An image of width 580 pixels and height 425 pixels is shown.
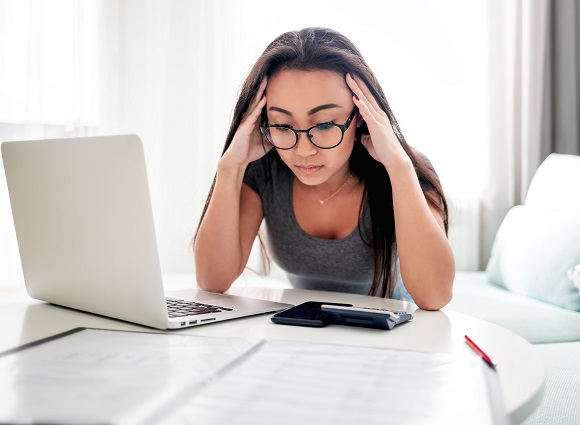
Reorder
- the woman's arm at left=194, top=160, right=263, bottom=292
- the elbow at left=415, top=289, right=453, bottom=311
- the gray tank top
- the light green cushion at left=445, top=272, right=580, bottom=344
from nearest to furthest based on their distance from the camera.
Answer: the elbow at left=415, top=289, right=453, bottom=311 → the woman's arm at left=194, top=160, right=263, bottom=292 → the gray tank top → the light green cushion at left=445, top=272, right=580, bottom=344

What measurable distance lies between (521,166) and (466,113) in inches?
15.1

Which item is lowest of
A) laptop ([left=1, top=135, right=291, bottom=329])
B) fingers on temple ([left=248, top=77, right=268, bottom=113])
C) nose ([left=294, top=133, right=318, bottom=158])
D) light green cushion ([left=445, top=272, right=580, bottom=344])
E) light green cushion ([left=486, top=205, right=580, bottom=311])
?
light green cushion ([left=445, top=272, right=580, bottom=344])

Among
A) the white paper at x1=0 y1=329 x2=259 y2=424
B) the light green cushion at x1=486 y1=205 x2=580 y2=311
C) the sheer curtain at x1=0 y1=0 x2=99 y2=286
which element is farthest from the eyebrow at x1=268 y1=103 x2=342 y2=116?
the sheer curtain at x1=0 y1=0 x2=99 y2=286

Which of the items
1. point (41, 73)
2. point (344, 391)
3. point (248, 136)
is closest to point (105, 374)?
point (344, 391)

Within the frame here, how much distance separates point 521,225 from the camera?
2545 millimetres

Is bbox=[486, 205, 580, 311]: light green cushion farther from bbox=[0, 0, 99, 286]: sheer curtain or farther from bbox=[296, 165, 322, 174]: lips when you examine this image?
bbox=[0, 0, 99, 286]: sheer curtain

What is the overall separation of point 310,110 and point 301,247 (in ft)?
1.31

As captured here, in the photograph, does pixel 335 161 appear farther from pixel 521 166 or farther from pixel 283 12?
pixel 521 166

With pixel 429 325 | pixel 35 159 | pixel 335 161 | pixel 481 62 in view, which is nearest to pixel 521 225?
pixel 481 62

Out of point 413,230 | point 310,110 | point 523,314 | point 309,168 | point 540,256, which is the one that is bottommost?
point 523,314

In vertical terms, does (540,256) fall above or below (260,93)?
below

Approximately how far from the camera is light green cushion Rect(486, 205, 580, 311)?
2.17 meters

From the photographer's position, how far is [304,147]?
1344 mm

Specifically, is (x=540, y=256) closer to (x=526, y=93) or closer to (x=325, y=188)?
(x=325, y=188)
